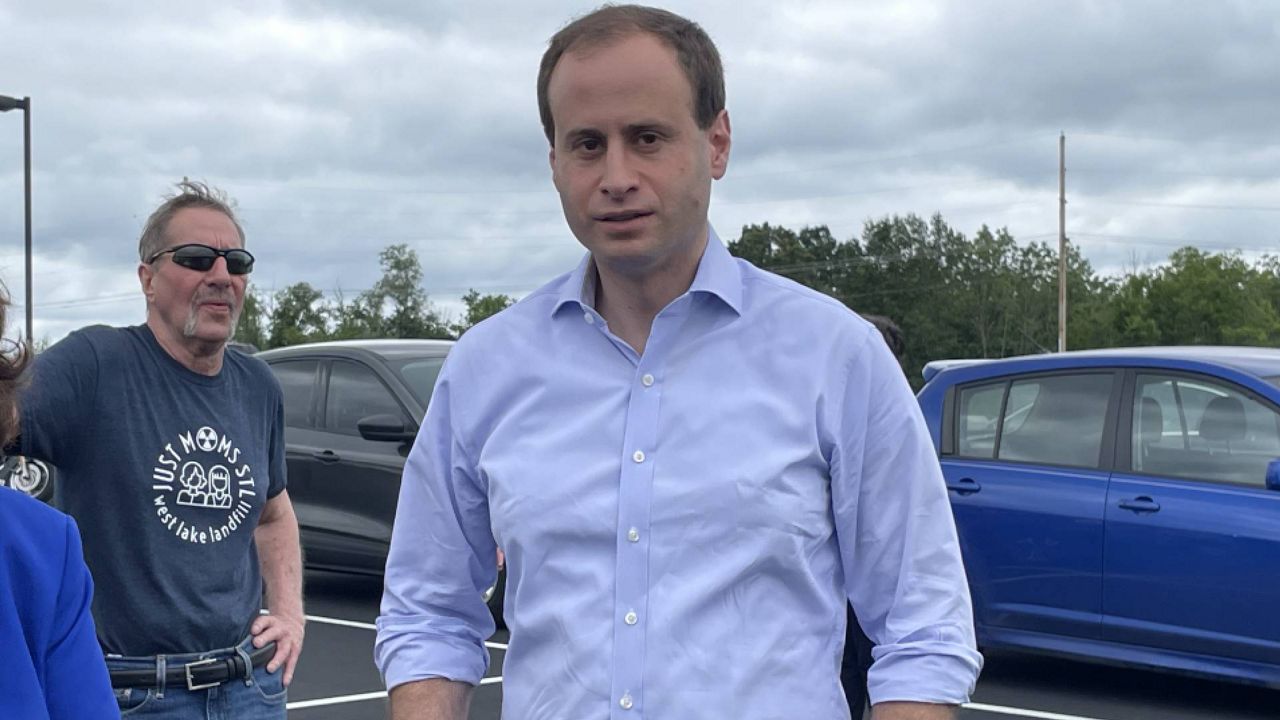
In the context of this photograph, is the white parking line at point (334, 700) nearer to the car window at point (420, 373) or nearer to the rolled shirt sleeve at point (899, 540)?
the car window at point (420, 373)

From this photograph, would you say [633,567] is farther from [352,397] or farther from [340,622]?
[352,397]

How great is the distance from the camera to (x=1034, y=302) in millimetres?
106125

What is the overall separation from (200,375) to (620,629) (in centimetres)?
224

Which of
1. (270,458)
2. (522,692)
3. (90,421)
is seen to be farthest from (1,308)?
(270,458)

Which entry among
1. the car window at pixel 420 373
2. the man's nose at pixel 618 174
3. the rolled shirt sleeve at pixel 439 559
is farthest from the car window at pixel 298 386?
the man's nose at pixel 618 174

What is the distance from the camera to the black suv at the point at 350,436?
1046 cm

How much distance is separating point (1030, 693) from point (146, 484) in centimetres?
557

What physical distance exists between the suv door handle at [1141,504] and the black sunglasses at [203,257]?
495cm

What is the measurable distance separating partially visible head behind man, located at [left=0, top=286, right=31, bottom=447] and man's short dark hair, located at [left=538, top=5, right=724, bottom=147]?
79cm

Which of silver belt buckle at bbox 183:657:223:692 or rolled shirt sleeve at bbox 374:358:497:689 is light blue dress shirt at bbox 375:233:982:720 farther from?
silver belt buckle at bbox 183:657:223:692

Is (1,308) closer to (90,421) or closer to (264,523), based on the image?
(90,421)

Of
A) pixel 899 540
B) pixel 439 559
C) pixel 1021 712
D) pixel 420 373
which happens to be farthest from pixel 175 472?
pixel 420 373

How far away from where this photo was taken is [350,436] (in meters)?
10.8

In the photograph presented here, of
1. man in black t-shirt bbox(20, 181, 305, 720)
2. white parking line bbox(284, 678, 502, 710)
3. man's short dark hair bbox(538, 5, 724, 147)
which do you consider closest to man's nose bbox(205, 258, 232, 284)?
man in black t-shirt bbox(20, 181, 305, 720)
